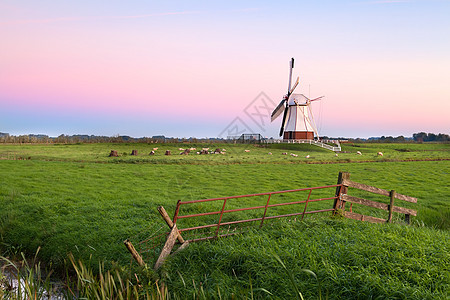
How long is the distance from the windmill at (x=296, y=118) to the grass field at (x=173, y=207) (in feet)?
99.4

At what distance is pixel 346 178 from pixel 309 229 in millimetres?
2594

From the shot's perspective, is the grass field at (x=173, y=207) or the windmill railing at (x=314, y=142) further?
the windmill railing at (x=314, y=142)

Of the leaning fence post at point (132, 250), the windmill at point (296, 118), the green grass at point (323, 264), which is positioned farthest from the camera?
the windmill at point (296, 118)

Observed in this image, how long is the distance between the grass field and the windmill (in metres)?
30.3

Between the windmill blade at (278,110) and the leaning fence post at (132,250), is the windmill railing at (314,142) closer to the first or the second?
the windmill blade at (278,110)

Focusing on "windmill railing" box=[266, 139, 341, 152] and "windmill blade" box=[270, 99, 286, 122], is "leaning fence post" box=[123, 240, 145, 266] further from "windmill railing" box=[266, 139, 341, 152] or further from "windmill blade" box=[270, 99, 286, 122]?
"windmill blade" box=[270, 99, 286, 122]

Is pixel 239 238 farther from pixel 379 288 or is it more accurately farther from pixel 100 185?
pixel 100 185

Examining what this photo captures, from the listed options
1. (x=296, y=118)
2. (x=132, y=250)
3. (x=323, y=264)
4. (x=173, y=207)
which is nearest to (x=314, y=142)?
(x=296, y=118)

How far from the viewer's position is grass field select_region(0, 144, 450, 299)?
24.2ft

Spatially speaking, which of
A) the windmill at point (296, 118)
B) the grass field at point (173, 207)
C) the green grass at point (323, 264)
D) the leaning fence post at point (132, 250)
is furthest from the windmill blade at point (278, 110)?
the leaning fence post at point (132, 250)

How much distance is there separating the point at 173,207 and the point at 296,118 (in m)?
53.1

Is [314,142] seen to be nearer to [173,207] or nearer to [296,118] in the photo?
[296,118]

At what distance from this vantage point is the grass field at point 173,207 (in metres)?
7.36

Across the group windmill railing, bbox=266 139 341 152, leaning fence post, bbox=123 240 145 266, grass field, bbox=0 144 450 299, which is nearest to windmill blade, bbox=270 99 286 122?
windmill railing, bbox=266 139 341 152
